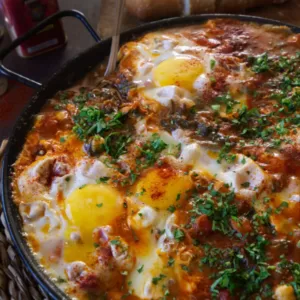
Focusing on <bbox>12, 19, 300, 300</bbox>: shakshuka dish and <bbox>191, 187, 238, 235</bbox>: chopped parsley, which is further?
<bbox>191, 187, 238, 235</bbox>: chopped parsley

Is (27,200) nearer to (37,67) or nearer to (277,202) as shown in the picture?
(277,202)

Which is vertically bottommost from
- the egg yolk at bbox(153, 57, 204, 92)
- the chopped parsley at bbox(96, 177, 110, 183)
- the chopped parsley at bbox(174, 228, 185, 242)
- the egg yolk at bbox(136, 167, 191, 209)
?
the chopped parsley at bbox(174, 228, 185, 242)

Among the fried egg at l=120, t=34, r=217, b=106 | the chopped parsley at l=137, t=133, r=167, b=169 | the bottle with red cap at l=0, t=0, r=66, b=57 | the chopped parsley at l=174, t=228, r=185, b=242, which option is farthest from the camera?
the bottle with red cap at l=0, t=0, r=66, b=57

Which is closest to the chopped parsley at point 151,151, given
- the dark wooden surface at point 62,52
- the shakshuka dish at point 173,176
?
the shakshuka dish at point 173,176

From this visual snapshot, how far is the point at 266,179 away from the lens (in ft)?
7.86

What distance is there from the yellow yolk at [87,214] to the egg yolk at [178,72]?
91 cm

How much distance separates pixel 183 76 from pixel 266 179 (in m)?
0.95

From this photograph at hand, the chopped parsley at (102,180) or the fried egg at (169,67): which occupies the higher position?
the fried egg at (169,67)

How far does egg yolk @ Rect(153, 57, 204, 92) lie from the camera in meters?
2.97

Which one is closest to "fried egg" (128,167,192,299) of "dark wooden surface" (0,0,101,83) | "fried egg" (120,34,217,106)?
"fried egg" (120,34,217,106)

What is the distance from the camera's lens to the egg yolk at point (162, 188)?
237cm

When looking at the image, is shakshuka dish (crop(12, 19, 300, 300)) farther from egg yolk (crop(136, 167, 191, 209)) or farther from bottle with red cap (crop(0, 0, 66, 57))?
bottle with red cap (crop(0, 0, 66, 57))

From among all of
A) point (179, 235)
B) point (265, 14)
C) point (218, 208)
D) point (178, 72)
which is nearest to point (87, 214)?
point (179, 235)

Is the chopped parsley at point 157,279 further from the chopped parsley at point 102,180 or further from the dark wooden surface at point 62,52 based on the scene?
the dark wooden surface at point 62,52
